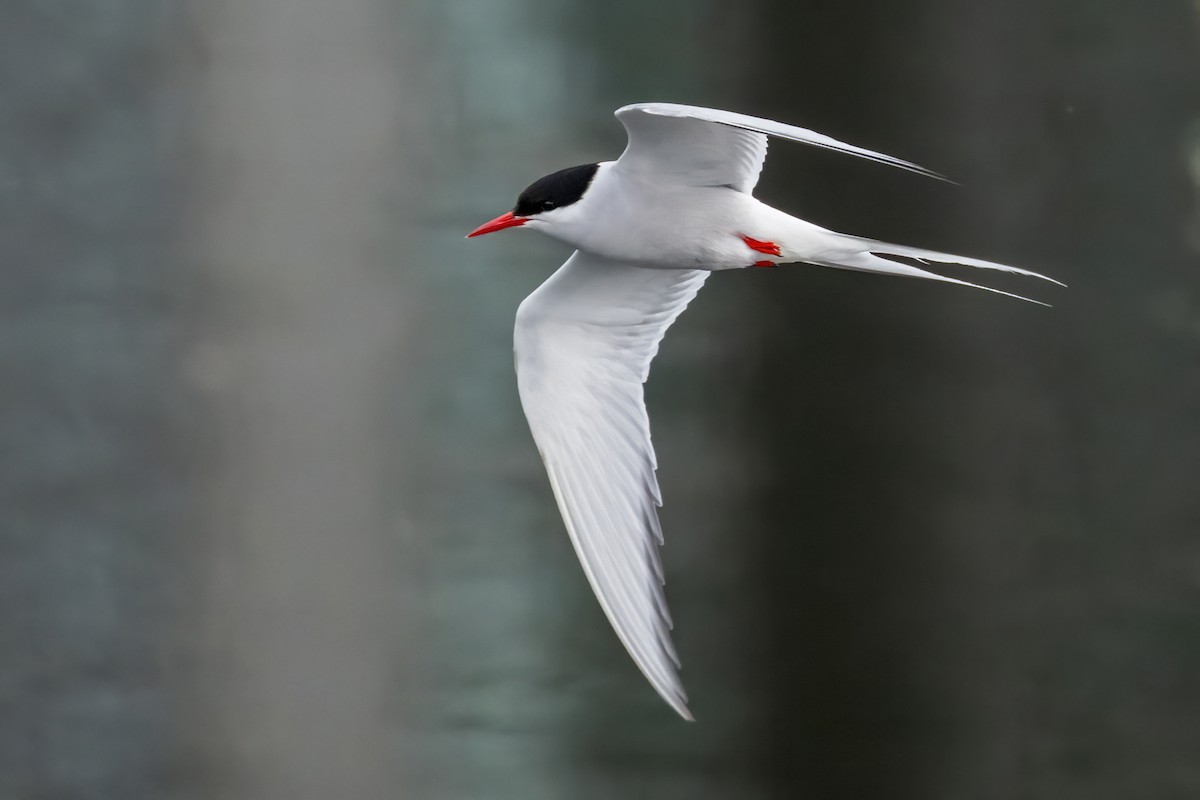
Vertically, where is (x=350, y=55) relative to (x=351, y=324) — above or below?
above

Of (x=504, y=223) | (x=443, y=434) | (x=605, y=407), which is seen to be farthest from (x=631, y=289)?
(x=443, y=434)

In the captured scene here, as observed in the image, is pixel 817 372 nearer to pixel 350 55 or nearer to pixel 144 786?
pixel 350 55

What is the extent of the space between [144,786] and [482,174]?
1.05 metres

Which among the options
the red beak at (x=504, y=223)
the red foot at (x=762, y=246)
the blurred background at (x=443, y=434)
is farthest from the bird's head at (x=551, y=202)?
the blurred background at (x=443, y=434)

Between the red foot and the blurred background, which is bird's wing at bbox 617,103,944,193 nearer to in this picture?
the red foot

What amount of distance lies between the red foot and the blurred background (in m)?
0.79

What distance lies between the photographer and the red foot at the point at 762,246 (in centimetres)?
107

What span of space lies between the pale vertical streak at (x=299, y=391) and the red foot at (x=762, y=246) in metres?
0.90

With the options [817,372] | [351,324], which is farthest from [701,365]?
[351,324]

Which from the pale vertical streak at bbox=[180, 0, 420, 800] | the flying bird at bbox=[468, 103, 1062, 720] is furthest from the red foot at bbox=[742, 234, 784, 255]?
the pale vertical streak at bbox=[180, 0, 420, 800]

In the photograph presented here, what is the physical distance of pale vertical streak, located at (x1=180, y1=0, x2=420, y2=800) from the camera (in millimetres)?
1859

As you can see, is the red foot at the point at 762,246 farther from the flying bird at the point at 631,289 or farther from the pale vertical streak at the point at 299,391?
the pale vertical streak at the point at 299,391

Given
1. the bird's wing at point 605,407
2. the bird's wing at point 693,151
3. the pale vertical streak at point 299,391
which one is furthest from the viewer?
the pale vertical streak at point 299,391

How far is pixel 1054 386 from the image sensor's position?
1.98 metres
